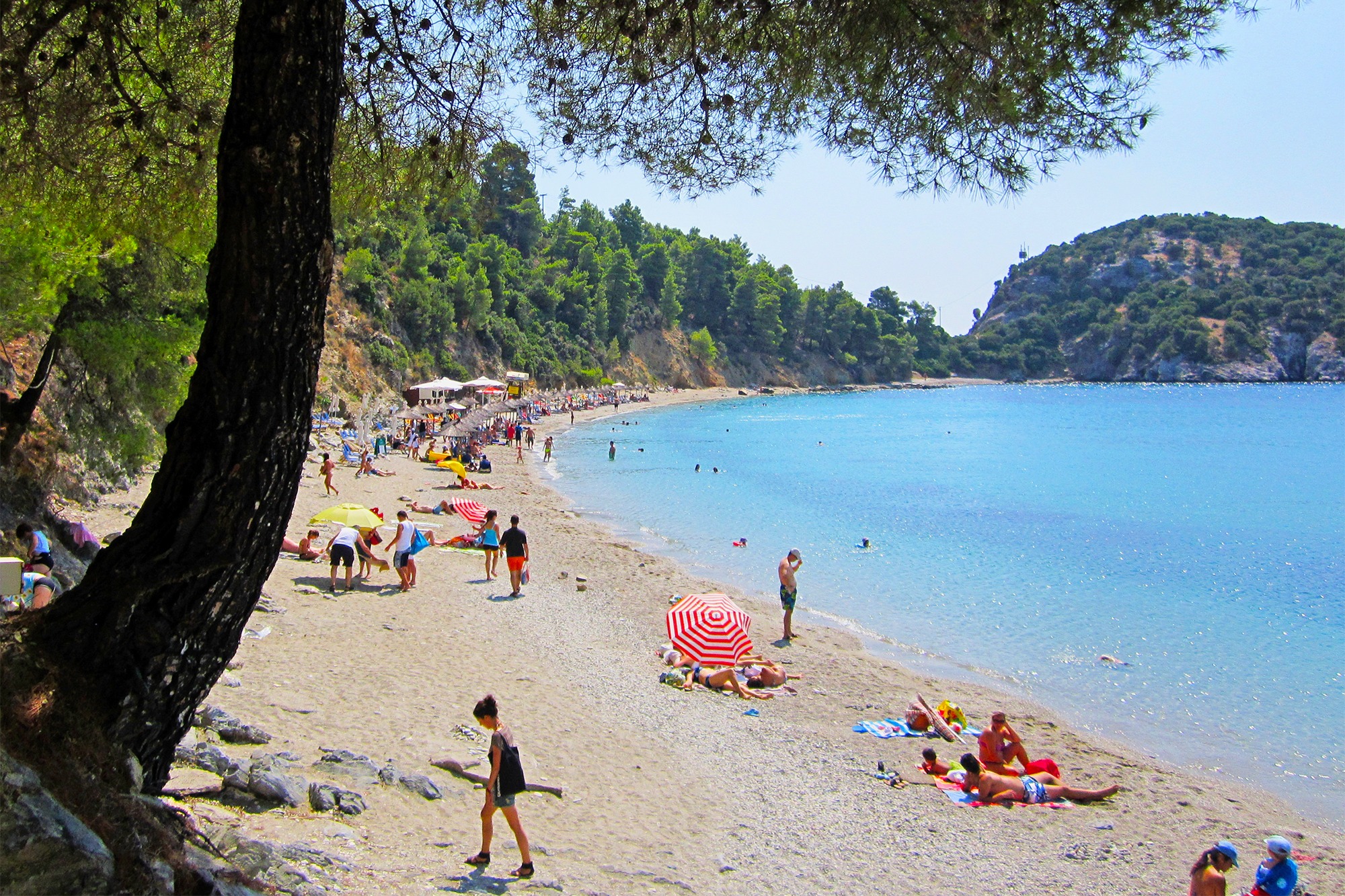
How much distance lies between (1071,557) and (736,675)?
14.5 metres

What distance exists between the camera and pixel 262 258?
3.26 metres

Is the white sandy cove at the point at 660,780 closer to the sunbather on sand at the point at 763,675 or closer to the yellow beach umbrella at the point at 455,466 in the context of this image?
the sunbather on sand at the point at 763,675

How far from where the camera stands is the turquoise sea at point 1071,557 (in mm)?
12039

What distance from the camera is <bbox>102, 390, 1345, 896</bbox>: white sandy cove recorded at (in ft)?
20.4

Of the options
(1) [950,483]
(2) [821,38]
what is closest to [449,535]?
(2) [821,38]

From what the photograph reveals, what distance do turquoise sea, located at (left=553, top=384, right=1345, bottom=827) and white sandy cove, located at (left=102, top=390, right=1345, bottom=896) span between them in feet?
5.86

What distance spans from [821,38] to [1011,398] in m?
130

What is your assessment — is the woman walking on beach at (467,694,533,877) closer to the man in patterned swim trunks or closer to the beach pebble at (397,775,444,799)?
the beach pebble at (397,775,444,799)

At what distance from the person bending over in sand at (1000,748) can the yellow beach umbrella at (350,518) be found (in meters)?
9.49

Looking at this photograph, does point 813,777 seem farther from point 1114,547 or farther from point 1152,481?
point 1152,481

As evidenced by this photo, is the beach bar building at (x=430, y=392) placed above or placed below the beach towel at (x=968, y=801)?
above

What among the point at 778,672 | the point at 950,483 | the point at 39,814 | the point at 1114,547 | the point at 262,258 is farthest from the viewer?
the point at 950,483

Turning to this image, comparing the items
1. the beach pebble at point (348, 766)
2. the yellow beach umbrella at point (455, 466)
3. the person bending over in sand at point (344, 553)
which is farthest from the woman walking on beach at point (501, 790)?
the yellow beach umbrella at point (455, 466)

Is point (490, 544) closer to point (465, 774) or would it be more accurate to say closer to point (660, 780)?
point (660, 780)
